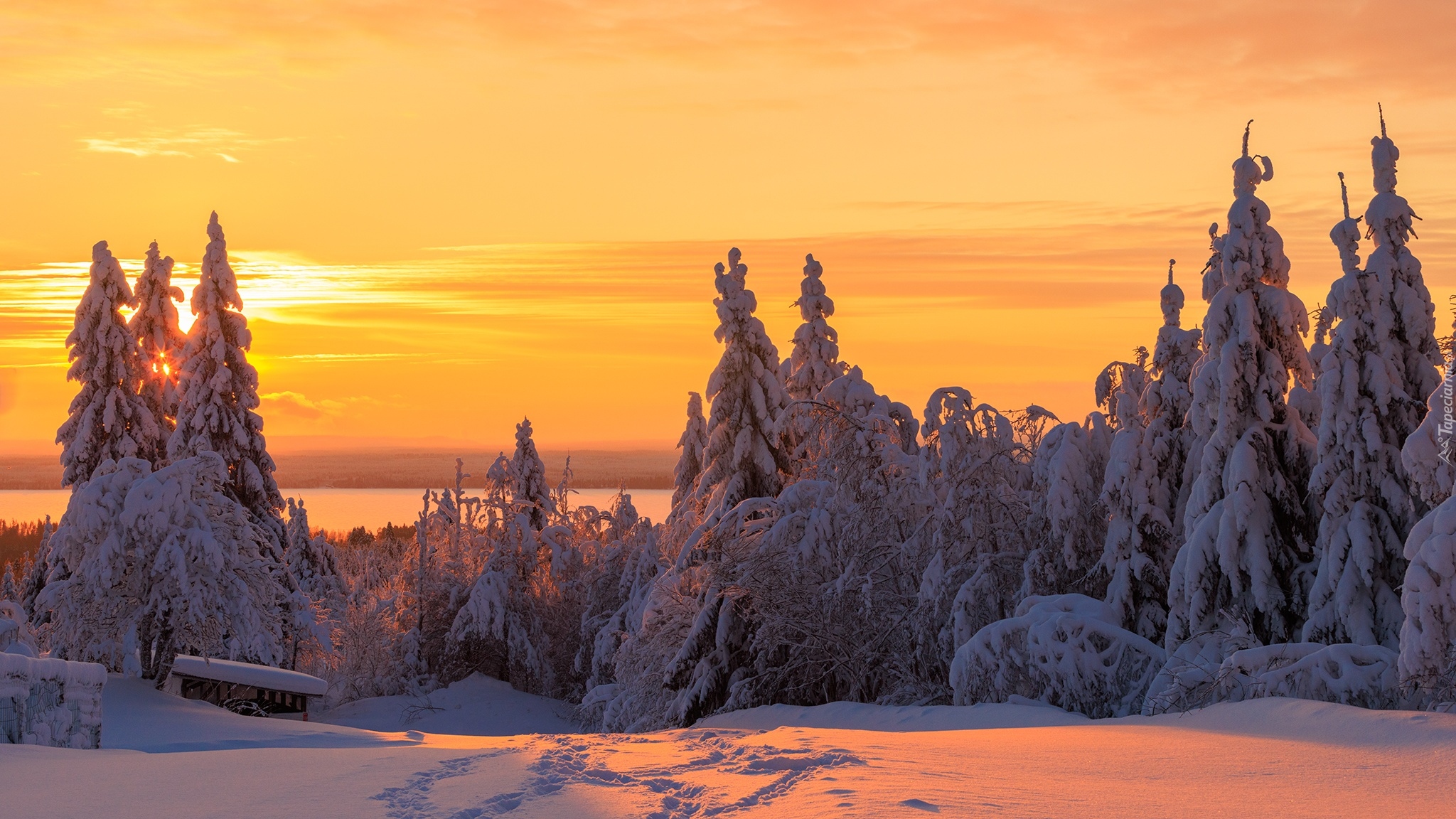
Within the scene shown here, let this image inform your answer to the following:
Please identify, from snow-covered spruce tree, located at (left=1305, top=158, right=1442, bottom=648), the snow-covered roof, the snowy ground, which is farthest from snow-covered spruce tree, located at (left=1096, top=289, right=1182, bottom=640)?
the snow-covered roof

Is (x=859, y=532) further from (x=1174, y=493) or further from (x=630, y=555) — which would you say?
(x=630, y=555)

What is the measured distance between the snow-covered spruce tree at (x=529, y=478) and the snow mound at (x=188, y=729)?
88.6 feet

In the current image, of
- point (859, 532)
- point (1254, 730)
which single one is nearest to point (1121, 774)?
point (1254, 730)

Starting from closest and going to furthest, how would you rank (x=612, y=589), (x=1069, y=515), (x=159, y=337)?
(x=1069, y=515), (x=159, y=337), (x=612, y=589)

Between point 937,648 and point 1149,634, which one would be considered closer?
point 1149,634

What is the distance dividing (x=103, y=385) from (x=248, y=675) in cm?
1520

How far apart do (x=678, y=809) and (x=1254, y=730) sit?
6.08 meters

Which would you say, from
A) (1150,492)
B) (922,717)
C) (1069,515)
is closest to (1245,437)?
(1150,492)

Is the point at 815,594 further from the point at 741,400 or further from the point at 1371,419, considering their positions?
the point at 1371,419

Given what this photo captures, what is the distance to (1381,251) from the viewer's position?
57.5ft

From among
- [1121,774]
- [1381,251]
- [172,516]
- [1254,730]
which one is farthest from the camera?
[172,516]

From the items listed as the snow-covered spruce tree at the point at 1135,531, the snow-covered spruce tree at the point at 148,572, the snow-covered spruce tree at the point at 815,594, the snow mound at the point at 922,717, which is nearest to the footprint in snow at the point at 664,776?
the snow mound at the point at 922,717

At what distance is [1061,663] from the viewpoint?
1673cm

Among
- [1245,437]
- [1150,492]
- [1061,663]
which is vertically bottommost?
[1061,663]
